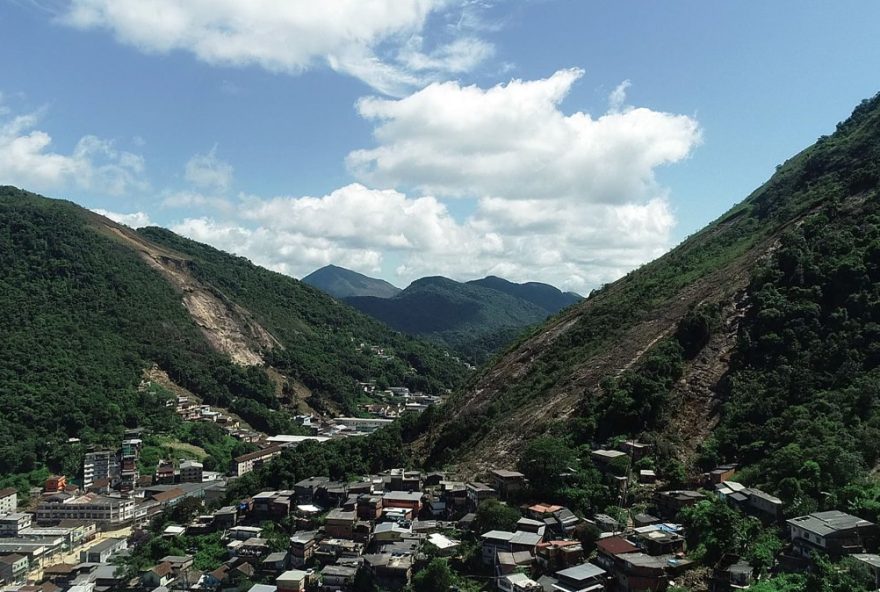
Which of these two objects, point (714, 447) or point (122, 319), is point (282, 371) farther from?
point (714, 447)

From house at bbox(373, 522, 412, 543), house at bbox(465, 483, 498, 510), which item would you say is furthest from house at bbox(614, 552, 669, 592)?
house at bbox(373, 522, 412, 543)

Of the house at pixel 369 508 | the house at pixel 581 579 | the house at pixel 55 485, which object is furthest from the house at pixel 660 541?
the house at pixel 55 485

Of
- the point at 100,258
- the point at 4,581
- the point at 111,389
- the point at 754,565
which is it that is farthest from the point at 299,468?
the point at 100,258

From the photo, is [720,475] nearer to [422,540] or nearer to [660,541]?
[660,541]

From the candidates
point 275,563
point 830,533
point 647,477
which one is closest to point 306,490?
point 275,563

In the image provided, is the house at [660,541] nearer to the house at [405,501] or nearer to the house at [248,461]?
the house at [405,501]

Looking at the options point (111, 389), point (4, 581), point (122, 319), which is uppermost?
point (122, 319)
